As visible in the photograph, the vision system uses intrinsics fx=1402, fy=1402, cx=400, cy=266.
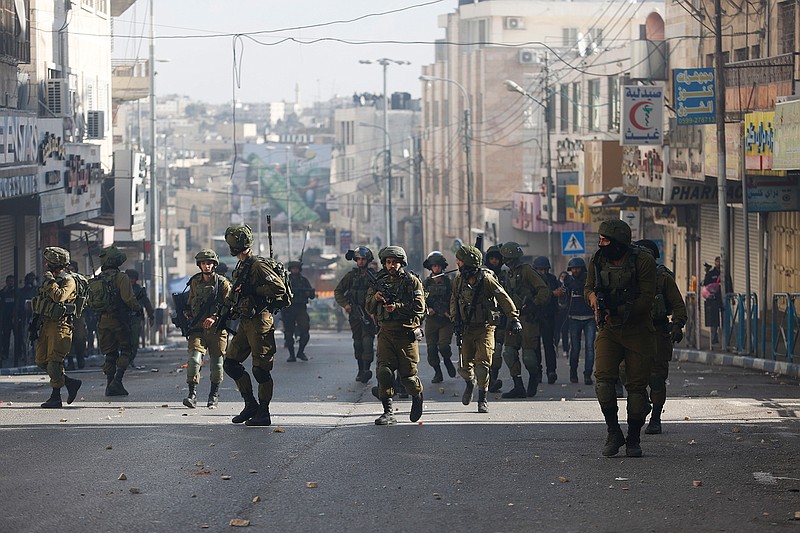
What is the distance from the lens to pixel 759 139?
2098cm

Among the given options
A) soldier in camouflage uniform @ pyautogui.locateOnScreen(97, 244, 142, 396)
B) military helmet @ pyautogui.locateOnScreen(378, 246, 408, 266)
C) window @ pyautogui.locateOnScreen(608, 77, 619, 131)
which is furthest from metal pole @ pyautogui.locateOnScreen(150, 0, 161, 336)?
military helmet @ pyautogui.locateOnScreen(378, 246, 408, 266)

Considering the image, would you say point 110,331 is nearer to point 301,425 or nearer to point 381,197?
point 301,425

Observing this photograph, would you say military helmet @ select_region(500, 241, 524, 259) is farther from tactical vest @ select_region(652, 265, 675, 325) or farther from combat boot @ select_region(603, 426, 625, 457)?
combat boot @ select_region(603, 426, 625, 457)

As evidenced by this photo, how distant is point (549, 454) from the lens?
1021cm

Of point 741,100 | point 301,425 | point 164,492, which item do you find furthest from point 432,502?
point 741,100

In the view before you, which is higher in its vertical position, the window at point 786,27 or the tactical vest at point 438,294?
the window at point 786,27

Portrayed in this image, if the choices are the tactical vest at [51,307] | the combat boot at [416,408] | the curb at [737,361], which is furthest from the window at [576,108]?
the combat boot at [416,408]

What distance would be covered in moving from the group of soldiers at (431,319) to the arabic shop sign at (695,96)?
24.8 feet

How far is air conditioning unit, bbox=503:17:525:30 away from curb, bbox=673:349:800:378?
191 ft

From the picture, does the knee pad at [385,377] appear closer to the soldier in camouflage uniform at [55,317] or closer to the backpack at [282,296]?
the backpack at [282,296]

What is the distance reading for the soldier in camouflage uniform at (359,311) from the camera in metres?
17.2

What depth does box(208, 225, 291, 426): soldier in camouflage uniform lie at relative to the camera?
38.9ft

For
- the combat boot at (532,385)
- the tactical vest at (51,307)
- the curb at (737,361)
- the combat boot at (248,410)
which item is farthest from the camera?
the curb at (737,361)

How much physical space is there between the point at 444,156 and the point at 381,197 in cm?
1624
